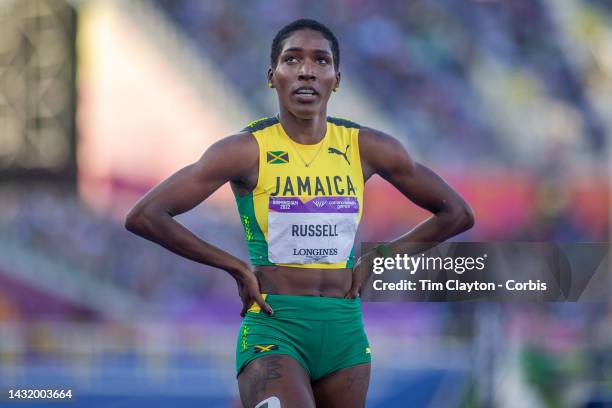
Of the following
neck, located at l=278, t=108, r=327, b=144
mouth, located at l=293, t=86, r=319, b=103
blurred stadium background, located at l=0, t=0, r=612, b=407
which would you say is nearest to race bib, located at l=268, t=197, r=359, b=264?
neck, located at l=278, t=108, r=327, b=144

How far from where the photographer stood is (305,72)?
Answer: 3.35 meters

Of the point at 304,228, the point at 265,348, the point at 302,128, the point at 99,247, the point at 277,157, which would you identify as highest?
the point at 99,247

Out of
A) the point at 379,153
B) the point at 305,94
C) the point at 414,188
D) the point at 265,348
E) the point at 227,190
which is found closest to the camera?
the point at 265,348

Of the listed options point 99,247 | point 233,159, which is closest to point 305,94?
point 233,159

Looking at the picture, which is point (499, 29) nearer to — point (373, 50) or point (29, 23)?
point (373, 50)

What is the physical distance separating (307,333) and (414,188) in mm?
804

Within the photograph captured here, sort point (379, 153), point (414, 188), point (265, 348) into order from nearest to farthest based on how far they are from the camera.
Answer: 1. point (265, 348)
2. point (379, 153)
3. point (414, 188)

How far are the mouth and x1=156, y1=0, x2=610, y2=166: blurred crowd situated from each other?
249 cm

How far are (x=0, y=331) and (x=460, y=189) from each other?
299 centimetres

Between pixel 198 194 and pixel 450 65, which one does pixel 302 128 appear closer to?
pixel 198 194

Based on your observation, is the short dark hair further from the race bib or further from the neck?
the race bib

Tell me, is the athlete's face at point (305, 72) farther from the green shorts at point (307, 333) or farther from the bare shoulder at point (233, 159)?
the green shorts at point (307, 333)

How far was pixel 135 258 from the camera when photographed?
5828 mm

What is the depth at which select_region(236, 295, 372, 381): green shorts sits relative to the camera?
10.9ft
